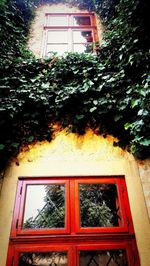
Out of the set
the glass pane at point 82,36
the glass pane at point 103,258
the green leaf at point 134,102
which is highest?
the glass pane at point 82,36

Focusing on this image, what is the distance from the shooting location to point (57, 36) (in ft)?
19.2

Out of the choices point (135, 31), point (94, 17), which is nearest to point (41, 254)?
point (135, 31)

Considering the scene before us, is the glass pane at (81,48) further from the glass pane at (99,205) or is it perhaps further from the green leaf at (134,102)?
the glass pane at (99,205)

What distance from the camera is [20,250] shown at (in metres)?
2.86

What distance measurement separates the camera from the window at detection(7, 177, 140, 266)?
113 inches

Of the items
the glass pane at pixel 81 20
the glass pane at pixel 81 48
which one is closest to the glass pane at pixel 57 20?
the glass pane at pixel 81 20

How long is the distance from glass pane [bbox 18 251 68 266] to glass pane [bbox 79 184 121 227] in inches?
18.3

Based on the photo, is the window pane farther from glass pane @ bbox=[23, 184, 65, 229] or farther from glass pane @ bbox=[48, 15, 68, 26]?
glass pane @ bbox=[23, 184, 65, 229]

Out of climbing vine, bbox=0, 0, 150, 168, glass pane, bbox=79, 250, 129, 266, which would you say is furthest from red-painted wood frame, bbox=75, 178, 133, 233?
climbing vine, bbox=0, 0, 150, 168

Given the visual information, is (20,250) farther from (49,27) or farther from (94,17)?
(94,17)

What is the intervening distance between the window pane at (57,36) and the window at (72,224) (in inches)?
147

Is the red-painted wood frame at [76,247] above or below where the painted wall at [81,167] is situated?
below

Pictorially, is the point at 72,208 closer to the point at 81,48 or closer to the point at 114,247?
the point at 114,247

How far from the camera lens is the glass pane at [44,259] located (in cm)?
284
